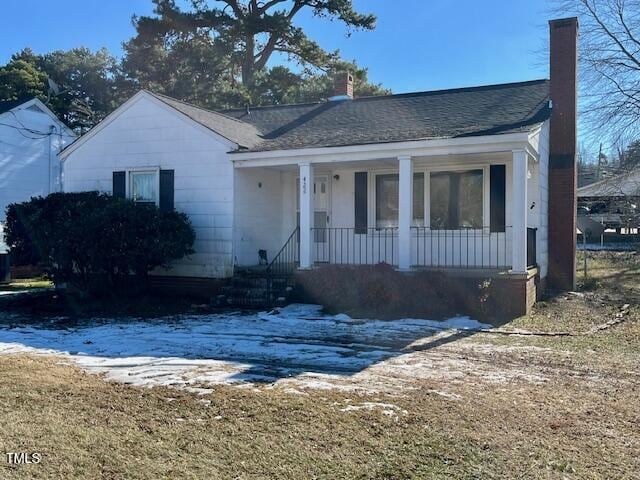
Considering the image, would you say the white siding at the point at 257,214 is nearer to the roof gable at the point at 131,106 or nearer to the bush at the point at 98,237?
the roof gable at the point at 131,106

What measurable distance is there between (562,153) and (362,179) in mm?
4837

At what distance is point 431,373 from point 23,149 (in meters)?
20.4

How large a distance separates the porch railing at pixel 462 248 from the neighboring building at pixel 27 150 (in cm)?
1518

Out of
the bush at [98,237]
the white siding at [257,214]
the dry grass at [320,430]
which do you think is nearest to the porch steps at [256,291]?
the white siding at [257,214]

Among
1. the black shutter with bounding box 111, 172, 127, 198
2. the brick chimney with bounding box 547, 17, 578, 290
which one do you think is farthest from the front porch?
the black shutter with bounding box 111, 172, 127, 198

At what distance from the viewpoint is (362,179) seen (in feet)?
44.7

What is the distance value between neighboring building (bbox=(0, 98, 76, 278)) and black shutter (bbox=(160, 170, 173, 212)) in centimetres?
1037

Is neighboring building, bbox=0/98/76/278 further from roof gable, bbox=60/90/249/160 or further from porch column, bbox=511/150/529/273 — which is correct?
porch column, bbox=511/150/529/273

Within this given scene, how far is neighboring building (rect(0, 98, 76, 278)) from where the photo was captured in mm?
20922

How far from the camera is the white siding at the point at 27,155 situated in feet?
68.6

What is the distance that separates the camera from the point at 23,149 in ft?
71.3

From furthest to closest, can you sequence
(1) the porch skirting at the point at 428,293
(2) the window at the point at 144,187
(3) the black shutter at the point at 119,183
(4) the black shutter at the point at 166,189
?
(3) the black shutter at the point at 119,183, (2) the window at the point at 144,187, (4) the black shutter at the point at 166,189, (1) the porch skirting at the point at 428,293

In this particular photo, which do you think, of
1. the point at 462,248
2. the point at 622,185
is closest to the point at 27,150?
the point at 462,248

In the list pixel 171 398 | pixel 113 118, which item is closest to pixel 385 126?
pixel 113 118
